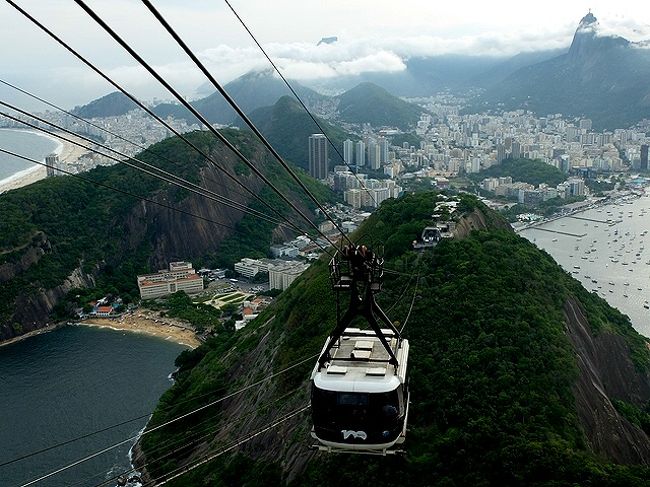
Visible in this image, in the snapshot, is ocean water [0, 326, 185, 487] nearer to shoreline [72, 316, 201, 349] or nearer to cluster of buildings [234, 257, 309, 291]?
shoreline [72, 316, 201, 349]

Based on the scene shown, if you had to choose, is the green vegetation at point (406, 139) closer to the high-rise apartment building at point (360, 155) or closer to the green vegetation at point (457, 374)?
the high-rise apartment building at point (360, 155)

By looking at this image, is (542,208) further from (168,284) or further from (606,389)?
(606,389)

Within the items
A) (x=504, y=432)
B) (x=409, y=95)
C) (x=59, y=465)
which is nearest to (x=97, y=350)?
(x=59, y=465)

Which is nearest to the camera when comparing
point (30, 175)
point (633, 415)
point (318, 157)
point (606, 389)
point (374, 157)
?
point (633, 415)

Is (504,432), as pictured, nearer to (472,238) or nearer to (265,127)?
(472,238)

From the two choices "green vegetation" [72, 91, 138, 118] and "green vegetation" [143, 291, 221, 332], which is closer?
"green vegetation" [143, 291, 221, 332]

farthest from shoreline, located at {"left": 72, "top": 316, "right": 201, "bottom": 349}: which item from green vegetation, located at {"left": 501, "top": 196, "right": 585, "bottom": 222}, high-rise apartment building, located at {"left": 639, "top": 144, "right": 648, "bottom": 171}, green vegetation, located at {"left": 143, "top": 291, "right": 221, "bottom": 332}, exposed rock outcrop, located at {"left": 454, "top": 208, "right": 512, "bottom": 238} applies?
high-rise apartment building, located at {"left": 639, "top": 144, "right": 648, "bottom": 171}

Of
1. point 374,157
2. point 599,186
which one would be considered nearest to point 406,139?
point 374,157
